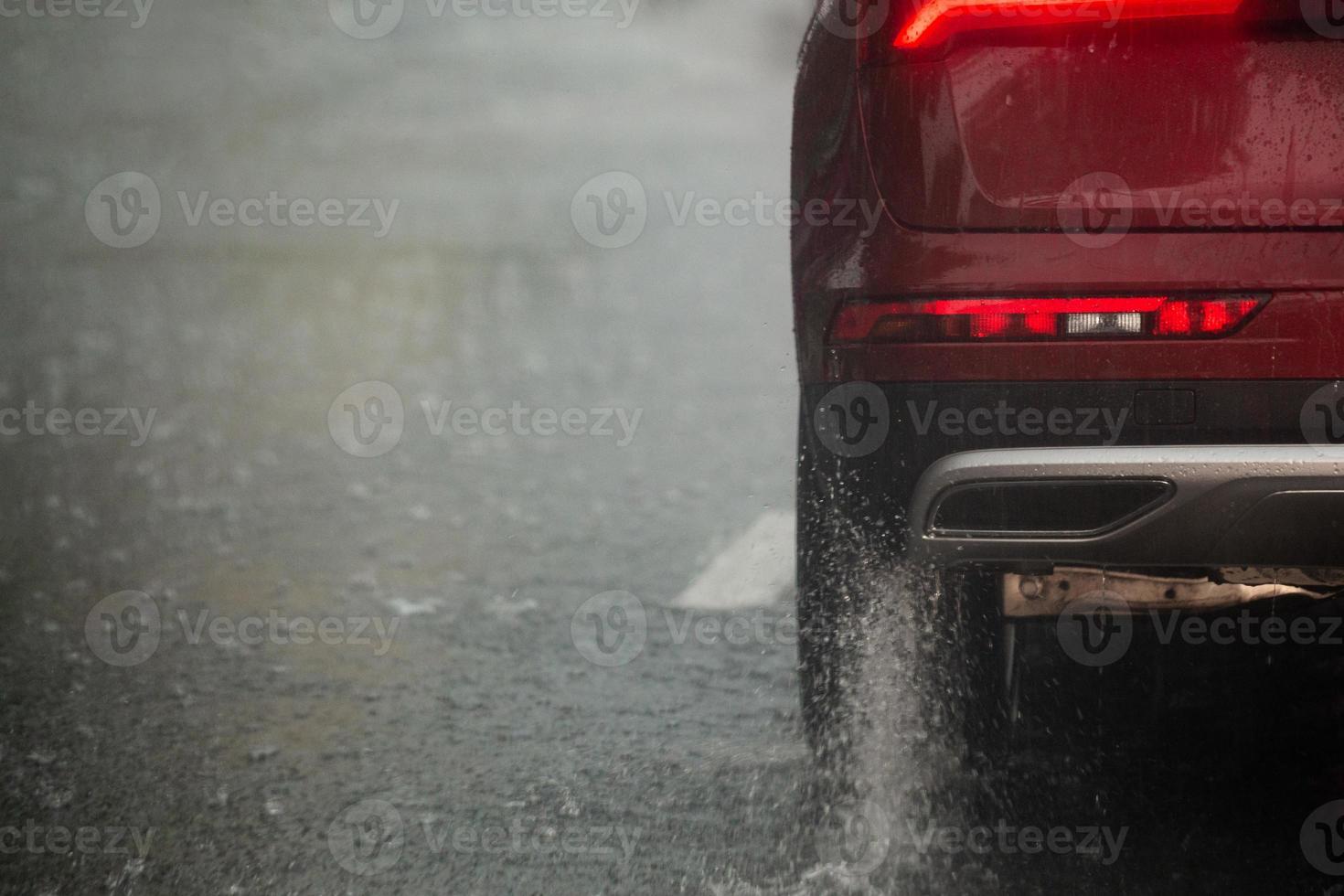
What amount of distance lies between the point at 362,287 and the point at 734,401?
5.40m

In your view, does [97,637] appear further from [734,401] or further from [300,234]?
[300,234]

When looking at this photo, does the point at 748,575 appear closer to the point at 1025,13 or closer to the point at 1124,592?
the point at 1124,592

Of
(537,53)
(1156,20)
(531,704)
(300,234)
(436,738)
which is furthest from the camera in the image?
(537,53)

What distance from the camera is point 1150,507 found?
2693 mm

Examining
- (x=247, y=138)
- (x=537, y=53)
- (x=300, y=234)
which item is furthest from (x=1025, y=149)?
(x=537, y=53)

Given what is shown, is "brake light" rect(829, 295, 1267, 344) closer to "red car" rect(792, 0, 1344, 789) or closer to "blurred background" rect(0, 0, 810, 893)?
→ "red car" rect(792, 0, 1344, 789)

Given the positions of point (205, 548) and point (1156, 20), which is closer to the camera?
point (1156, 20)

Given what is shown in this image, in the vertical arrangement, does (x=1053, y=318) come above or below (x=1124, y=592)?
above

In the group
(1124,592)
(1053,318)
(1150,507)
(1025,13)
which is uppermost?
(1025,13)

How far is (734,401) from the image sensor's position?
31.8ft

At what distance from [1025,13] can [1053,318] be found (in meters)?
0.56

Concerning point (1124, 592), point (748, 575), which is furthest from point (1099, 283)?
point (748, 575)

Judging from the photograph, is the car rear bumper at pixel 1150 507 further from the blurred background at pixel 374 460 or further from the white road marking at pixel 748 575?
the white road marking at pixel 748 575

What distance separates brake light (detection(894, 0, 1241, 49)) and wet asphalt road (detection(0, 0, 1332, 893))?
1612mm
